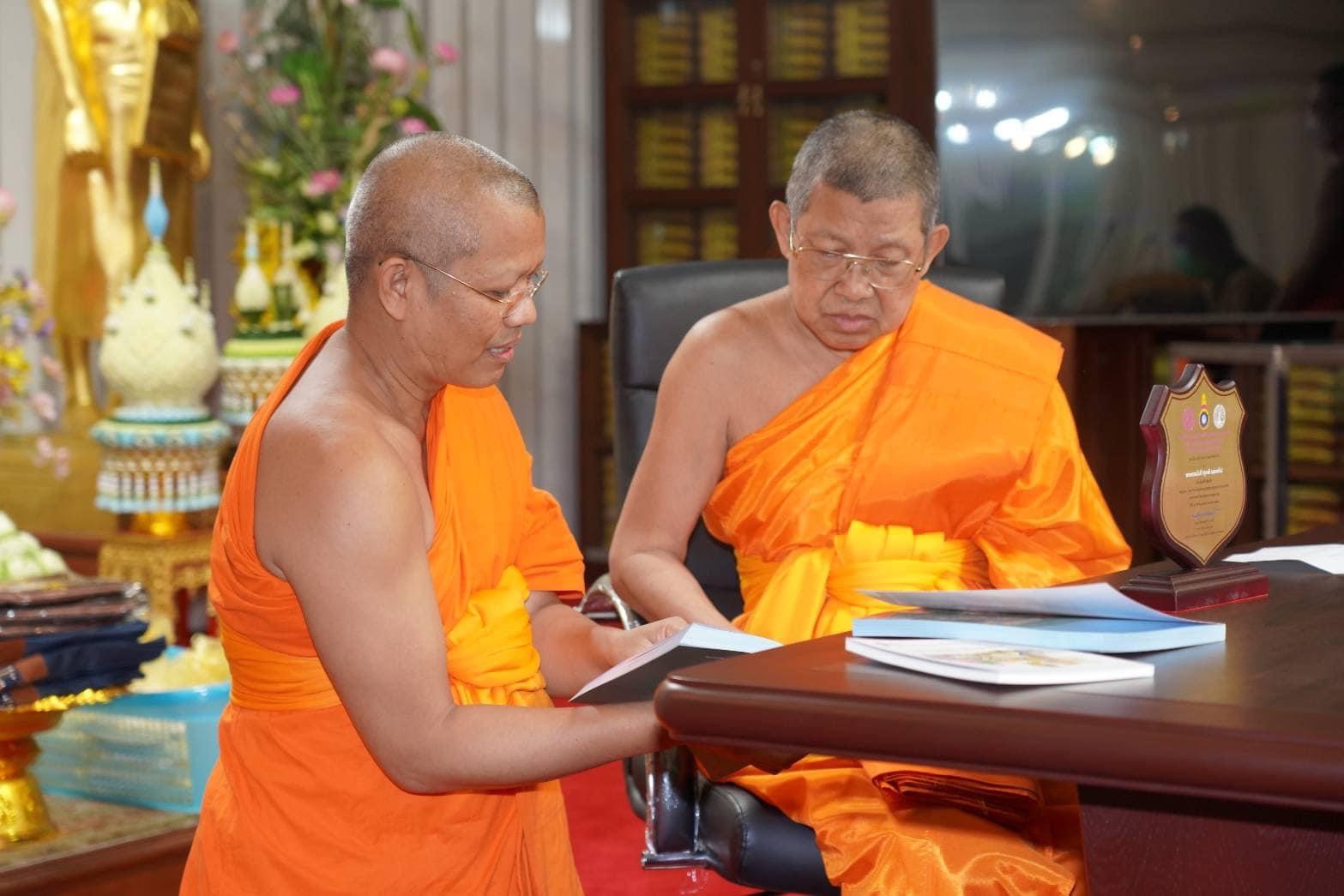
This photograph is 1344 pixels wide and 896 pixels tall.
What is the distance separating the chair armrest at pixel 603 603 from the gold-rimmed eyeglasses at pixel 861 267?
0.46 metres

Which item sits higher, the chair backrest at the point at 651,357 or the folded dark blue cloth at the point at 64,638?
the chair backrest at the point at 651,357

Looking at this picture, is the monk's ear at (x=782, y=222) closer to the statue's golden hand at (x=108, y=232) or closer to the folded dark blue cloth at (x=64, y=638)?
the folded dark blue cloth at (x=64, y=638)

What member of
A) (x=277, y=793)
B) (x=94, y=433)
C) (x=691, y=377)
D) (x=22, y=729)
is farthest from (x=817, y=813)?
(x=94, y=433)

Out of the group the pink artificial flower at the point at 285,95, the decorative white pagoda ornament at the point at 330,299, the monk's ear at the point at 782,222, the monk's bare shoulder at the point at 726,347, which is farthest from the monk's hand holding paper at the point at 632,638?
the pink artificial flower at the point at 285,95

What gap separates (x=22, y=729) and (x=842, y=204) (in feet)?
4.43

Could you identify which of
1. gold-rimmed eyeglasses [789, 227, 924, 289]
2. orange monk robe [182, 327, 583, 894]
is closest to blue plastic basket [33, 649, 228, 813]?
orange monk robe [182, 327, 583, 894]

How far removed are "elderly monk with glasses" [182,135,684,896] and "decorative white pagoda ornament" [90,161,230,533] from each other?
2.38 metres

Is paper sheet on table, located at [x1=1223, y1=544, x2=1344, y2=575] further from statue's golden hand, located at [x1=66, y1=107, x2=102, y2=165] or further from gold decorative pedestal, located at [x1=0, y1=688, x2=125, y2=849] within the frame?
statue's golden hand, located at [x1=66, y1=107, x2=102, y2=165]

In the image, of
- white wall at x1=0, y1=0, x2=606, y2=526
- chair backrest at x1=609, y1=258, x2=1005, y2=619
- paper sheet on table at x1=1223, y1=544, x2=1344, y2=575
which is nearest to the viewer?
paper sheet on table at x1=1223, y1=544, x2=1344, y2=575

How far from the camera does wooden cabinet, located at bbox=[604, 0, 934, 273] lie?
5.62 m

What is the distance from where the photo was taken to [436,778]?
4.84 feet

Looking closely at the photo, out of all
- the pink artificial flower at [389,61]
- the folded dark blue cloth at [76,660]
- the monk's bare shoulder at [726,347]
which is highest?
the pink artificial flower at [389,61]

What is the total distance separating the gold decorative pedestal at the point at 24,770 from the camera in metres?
2.40

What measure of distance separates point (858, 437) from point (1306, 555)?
22.3 inches
